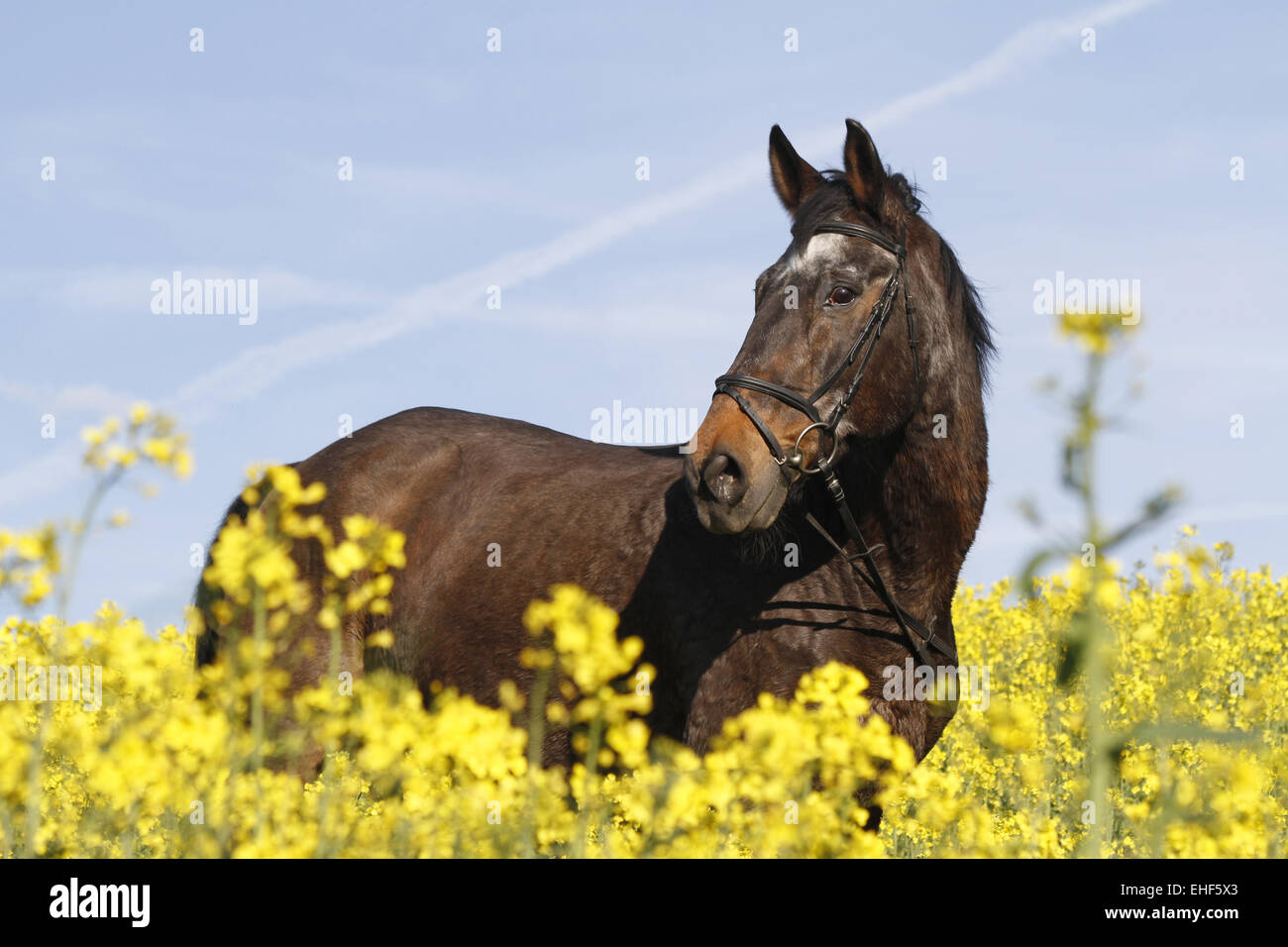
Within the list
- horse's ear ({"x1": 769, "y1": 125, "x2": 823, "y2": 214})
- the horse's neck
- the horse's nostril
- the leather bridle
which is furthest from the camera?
horse's ear ({"x1": 769, "y1": 125, "x2": 823, "y2": 214})

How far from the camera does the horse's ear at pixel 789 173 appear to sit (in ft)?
18.4

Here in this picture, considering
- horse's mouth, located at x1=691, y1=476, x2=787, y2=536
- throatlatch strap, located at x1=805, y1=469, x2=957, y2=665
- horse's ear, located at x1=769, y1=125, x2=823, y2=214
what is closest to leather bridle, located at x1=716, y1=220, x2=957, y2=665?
throatlatch strap, located at x1=805, y1=469, x2=957, y2=665

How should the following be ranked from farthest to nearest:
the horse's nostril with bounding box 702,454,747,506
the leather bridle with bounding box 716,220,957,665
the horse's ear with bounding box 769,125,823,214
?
1. the horse's ear with bounding box 769,125,823,214
2. the leather bridle with bounding box 716,220,957,665
3. the horse's nostril with bounding box 702,454,747,506

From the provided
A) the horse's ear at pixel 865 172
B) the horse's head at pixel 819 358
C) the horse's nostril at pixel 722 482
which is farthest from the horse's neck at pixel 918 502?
the horse's ear at pixel 865 172

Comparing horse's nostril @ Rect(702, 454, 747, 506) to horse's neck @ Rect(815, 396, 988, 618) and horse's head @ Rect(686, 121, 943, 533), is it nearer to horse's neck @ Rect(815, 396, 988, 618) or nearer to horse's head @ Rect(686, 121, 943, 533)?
horse's head @ Rect(686, 121, 943, 533)

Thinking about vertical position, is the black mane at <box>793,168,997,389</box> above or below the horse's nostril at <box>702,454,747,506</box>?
above

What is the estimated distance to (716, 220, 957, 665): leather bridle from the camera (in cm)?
479

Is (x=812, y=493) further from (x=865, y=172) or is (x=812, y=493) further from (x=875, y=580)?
(x=865, y=172)

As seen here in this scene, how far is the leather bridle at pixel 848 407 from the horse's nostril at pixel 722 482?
208mm

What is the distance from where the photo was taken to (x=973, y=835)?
3660 mm

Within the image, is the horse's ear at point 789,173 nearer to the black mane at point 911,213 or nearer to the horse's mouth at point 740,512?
the black mane at point 911,213

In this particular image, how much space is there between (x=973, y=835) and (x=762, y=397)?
196 centimetres

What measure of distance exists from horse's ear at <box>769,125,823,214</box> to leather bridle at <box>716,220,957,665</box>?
492 millimetres

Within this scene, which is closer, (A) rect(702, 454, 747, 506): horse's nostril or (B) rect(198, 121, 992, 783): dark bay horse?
(A) rect(702, 454, 747, 506): horse's nostril
